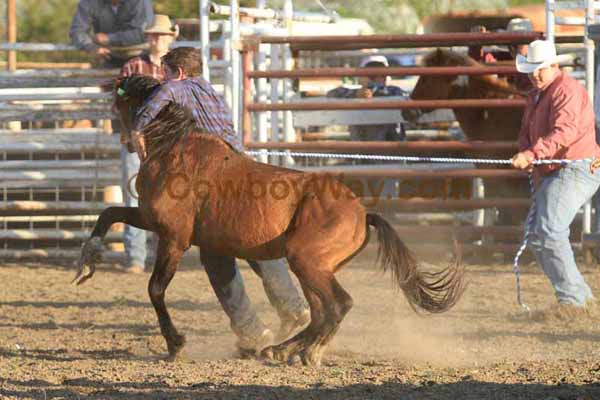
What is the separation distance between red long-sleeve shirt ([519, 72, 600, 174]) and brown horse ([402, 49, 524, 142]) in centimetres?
259

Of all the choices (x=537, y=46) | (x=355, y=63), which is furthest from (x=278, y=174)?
(x=355, y=63)

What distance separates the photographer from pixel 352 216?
582 cm

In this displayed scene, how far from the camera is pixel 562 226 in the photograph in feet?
24.0

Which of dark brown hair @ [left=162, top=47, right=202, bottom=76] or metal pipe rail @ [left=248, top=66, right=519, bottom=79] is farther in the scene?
metal pipe rail @ [left=248, top=66, right=519, bottom=79]

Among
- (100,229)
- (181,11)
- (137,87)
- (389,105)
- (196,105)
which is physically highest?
(181,11)

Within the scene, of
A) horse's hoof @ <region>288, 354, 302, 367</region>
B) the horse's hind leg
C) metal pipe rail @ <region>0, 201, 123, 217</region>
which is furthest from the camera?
metal pipe rail @ <region>0, 201, 123, 217</region>

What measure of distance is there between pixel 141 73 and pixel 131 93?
2.86m

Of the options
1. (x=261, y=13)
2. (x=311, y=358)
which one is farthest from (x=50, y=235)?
(x=311, y=358)

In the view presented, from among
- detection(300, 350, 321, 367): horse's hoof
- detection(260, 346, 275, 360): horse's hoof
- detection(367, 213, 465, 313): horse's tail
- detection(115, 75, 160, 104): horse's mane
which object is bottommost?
detection(260, 346, 275, 360): horse's hoof

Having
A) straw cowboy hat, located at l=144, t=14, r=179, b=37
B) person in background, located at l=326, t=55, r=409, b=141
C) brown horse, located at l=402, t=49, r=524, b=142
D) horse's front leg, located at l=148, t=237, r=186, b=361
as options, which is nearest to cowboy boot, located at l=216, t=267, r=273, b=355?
horse's front leg, located at l=148, t=237, r=186, b=361

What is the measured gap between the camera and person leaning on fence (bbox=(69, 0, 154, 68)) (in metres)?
10.4

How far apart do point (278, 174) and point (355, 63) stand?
8.62 m

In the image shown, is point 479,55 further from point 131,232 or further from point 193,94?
point 193,94

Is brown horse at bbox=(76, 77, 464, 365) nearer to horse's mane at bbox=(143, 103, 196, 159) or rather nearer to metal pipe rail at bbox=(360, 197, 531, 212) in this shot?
horse's mane at bbox=(143, 103, 196, 159)
